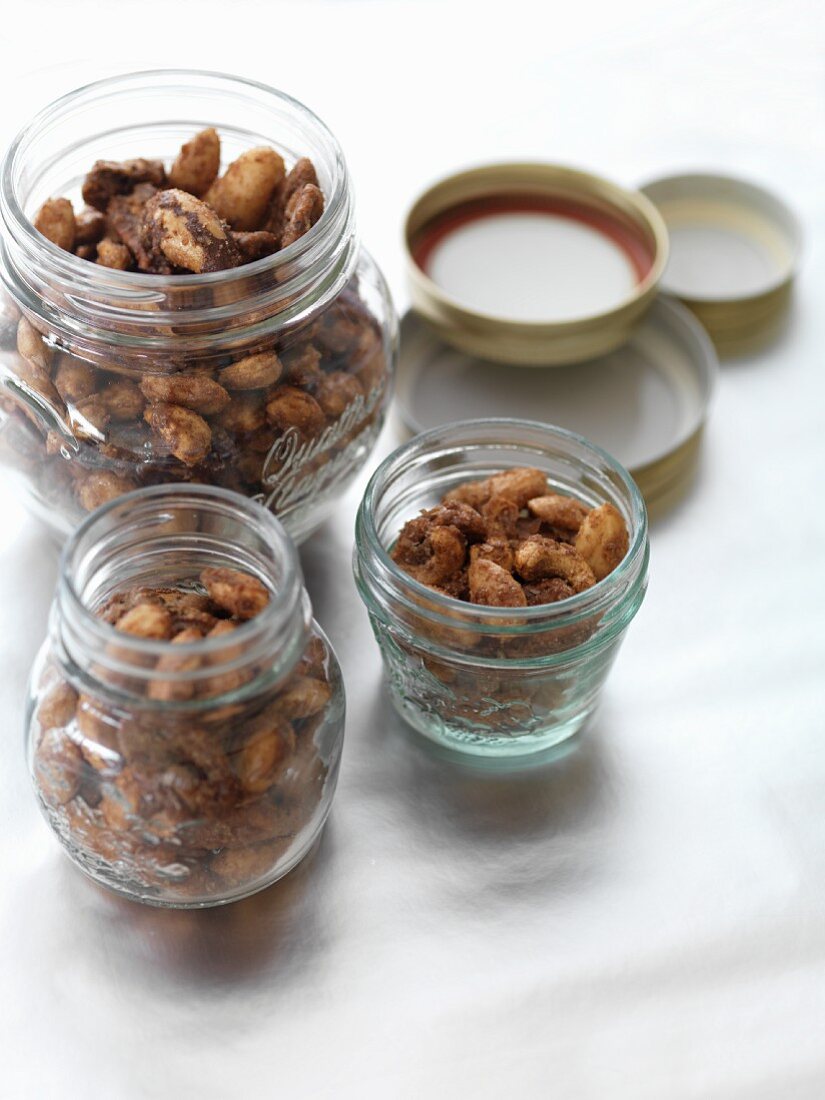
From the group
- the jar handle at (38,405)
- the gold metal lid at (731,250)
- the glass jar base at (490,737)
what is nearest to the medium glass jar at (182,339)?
the jar handle at (38,405)

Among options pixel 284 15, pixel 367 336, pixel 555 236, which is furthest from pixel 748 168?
pixel 367 336

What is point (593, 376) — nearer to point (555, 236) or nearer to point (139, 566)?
point (555, 236)

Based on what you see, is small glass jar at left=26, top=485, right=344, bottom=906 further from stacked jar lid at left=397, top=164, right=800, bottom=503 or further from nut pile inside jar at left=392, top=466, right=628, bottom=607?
stacked jar lid at left=397, top=164, right=800, bottom=503

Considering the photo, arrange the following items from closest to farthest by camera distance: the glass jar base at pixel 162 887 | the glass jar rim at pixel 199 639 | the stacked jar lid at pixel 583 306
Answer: the glass jar rim at pixel 199 639 < the glass jar base at pixel 162 887 < the stacked jar lid at pixel 583 306

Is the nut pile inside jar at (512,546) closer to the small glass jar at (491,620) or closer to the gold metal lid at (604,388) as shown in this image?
the small glass jar at (491,620)

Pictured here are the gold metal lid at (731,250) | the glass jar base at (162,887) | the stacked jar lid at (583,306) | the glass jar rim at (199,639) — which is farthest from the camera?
the gold metal lid at (731,250)

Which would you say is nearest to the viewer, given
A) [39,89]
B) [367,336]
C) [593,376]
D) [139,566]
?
[139,566]
